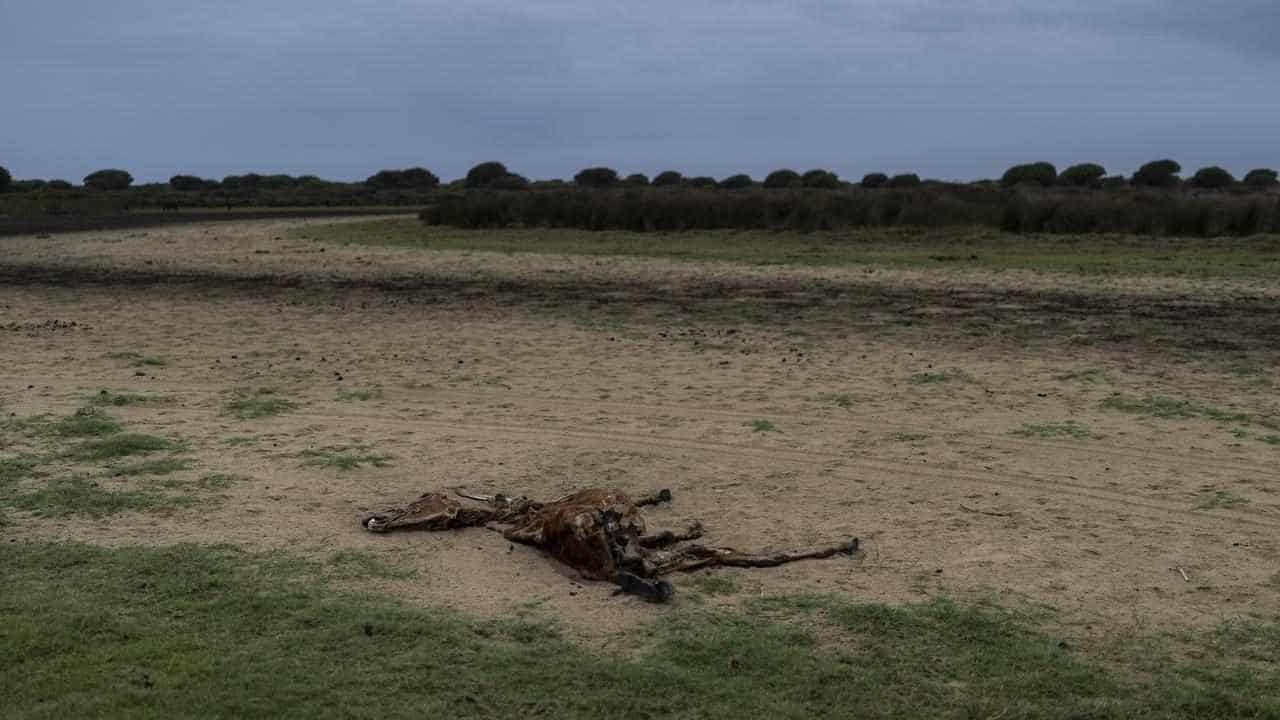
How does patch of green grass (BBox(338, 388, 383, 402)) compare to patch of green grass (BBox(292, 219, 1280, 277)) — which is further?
patch of green grass (BBox(292, 219, 1280, 277))

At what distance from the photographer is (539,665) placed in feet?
13.6

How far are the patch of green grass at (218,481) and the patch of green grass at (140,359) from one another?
12.7 ft

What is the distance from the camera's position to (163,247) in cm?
2269

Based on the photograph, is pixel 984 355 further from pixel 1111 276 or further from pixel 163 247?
pixel 163 247

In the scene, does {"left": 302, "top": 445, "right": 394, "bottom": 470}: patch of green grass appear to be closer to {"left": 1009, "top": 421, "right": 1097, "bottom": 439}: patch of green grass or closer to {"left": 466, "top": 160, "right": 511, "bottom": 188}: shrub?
{"left": 1009, "top": 421, "right": 1097, "bottom": 439}: patch of green grass

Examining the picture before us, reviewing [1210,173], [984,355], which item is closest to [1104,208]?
[984,355]

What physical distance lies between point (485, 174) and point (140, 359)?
62.9 m

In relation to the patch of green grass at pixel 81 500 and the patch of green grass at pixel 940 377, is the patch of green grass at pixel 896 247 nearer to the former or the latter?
the patch of green grass at pixel 940 377

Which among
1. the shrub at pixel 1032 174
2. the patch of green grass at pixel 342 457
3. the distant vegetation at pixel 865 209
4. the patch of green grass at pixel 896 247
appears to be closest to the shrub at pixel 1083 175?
the shrub at pixel 1032 174

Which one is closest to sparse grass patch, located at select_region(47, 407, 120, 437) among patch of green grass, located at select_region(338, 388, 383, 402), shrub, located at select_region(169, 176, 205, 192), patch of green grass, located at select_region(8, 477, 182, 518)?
patch of green grass, located at select_region(8, 477, 182, 518)

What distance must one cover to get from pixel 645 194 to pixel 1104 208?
10249 mm

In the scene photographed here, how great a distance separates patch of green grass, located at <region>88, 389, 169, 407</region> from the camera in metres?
8.37

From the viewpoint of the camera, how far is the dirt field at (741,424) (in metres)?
5.13

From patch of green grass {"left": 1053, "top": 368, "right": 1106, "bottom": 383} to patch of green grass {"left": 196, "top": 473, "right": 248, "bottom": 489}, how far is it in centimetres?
593
